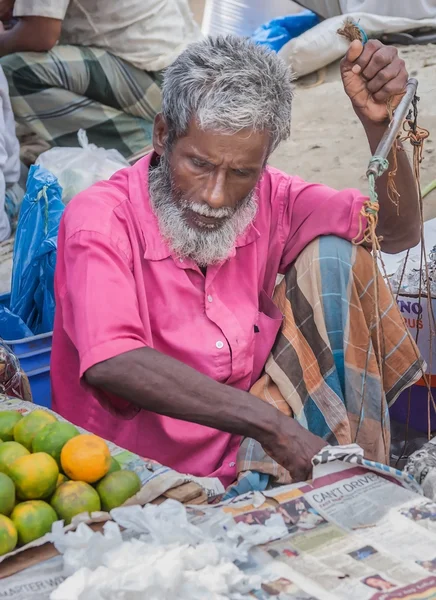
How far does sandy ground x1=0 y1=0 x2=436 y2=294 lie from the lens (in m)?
5.19

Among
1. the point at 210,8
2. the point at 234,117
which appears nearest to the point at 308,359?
the point at 234,117

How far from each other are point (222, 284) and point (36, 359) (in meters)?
0.78

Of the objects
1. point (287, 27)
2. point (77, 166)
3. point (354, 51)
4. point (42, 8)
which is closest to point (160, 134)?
point (354, 51)

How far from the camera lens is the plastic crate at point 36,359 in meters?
2.83

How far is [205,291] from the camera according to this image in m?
2.38

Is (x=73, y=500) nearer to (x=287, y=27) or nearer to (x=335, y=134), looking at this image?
(x=335, y=134)

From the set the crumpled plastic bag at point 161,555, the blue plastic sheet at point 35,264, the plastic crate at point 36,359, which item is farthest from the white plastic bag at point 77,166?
the crumpled plastic bag at point 161,555

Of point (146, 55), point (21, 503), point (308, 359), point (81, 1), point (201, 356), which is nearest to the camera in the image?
point (21, 503)

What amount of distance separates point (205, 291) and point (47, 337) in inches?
28.4

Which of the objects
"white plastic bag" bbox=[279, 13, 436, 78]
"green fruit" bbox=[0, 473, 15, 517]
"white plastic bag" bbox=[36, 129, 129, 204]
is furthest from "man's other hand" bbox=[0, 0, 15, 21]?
"green fruit" bbox=[0, 473, 15, 517]

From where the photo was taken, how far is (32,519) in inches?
67.9

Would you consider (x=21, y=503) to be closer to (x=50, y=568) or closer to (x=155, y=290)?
(x=50, y=568)

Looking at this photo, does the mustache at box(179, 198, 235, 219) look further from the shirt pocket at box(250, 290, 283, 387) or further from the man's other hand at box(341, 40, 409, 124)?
the man's other hand at box(341, 40, 409, 124)

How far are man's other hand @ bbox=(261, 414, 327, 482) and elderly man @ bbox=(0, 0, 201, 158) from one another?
119 inches
